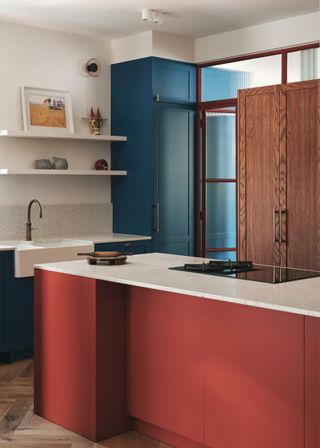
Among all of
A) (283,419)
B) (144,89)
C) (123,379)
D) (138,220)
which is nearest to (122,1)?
(144,89)

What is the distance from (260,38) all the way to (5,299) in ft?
10.4

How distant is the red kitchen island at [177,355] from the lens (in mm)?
3037

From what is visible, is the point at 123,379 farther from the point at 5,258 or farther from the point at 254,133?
the point at 254,133

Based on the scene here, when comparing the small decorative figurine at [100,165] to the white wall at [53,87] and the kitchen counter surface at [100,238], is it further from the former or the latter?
the kitchen counter surface at [100,238]

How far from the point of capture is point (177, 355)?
362 centimetres

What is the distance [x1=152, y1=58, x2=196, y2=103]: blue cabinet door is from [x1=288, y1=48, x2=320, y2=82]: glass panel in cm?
110

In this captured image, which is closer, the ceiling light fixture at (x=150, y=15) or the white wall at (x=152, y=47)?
the ceiling light fixture at (x=150, y=15)

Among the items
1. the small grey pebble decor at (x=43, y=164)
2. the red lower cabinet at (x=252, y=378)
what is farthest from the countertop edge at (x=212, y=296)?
the small grey pebble decor at (x=43, y=164)

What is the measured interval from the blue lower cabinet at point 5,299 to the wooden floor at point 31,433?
0.76 m

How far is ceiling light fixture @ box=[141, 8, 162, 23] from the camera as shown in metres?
5.69

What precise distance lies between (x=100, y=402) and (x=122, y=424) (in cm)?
22

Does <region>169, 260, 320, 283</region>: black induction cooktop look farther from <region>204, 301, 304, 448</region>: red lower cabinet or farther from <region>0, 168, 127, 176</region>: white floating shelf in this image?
<region>0, 168, 127, 176</region>: white floating shelf

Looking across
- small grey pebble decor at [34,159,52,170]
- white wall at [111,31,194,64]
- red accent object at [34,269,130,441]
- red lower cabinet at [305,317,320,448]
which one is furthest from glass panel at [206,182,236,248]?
red lower cabinet at [305,317,320,448]

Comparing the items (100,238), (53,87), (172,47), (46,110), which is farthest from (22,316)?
(172,47)
